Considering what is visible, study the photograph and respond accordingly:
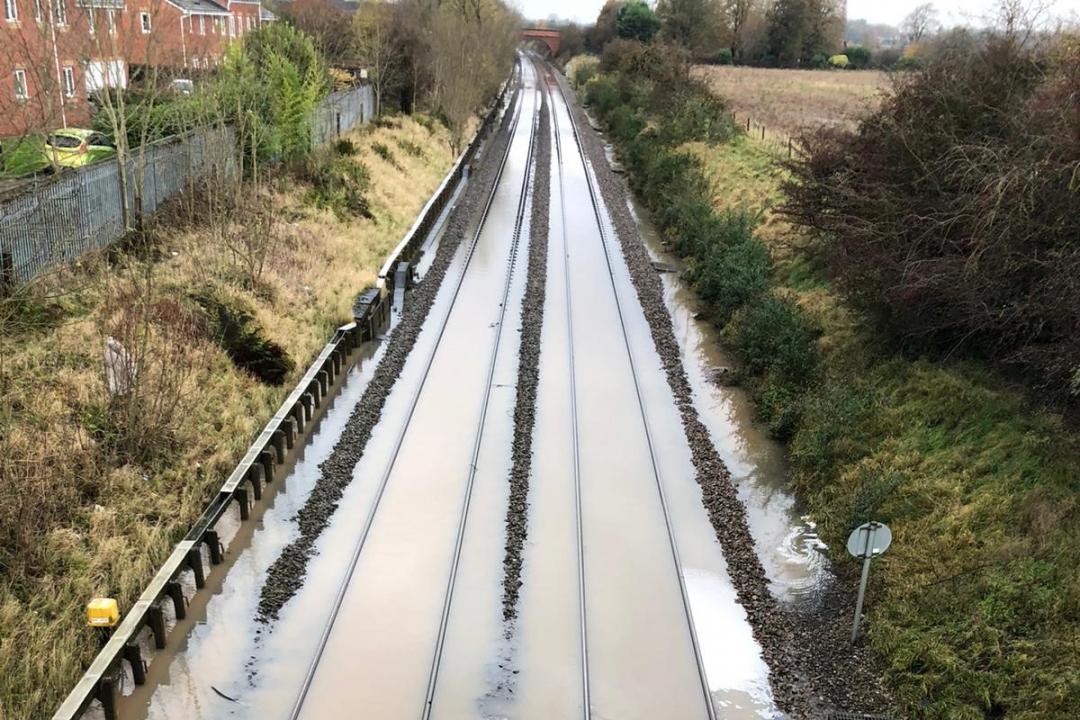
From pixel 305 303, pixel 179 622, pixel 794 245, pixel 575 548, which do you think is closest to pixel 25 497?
pixel 179 622

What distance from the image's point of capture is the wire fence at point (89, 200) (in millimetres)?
14797

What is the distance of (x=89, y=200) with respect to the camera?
17.1 m

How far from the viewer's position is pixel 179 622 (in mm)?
10492

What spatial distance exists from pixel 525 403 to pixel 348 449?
144 inches

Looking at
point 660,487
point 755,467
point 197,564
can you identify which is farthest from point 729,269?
point 197,564

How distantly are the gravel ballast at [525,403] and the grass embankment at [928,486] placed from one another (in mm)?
4484

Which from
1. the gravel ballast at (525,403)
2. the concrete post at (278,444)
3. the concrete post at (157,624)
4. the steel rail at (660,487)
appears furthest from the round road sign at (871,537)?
the concrete post at (278,444)

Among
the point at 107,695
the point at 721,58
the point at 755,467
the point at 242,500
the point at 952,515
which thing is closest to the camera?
the point at 107,695

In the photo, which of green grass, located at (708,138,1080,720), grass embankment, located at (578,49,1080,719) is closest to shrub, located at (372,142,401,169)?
grass embankment, located at (578,49,1080,719)

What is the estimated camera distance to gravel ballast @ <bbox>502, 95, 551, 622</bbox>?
11609 millimetres

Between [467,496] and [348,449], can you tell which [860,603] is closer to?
[467,496]

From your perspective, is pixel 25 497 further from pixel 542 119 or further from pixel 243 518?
pixel 542 119

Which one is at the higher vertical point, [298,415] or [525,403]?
[298,415]

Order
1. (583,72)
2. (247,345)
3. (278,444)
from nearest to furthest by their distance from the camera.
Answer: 1. (278,444)
2. (247,345)
3. (583,72)
